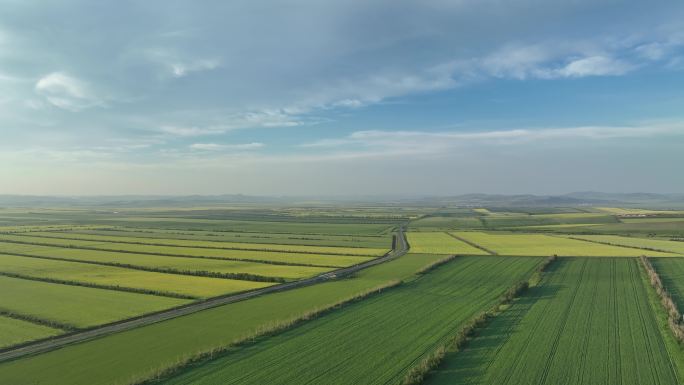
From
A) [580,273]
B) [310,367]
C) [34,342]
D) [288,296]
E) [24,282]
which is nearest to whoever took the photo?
[310,367]

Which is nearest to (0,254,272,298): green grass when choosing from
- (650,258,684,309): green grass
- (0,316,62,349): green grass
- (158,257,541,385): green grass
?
(0,316,62,349): green grass

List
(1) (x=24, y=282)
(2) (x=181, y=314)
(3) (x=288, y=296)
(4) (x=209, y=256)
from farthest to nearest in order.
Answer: (4) (x=209, y=256)
(1) (x=24, y=282)
(3) (x=288, y=296)
(2) (x=181, y=314)

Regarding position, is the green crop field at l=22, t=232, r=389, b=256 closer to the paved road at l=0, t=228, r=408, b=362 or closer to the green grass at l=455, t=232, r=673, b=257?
the paved road at l=0, t=228, r=408, b=362

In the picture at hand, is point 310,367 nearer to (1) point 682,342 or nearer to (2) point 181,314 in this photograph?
(2) point 181,314

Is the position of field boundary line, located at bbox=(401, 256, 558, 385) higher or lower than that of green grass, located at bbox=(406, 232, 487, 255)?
higher

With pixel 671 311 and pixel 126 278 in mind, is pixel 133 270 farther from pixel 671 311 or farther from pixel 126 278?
pixel 671 311

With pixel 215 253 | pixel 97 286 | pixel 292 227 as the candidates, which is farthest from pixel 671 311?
pixel 292 227

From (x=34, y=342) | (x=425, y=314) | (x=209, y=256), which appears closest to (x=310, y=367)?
(x=425, y=314)
